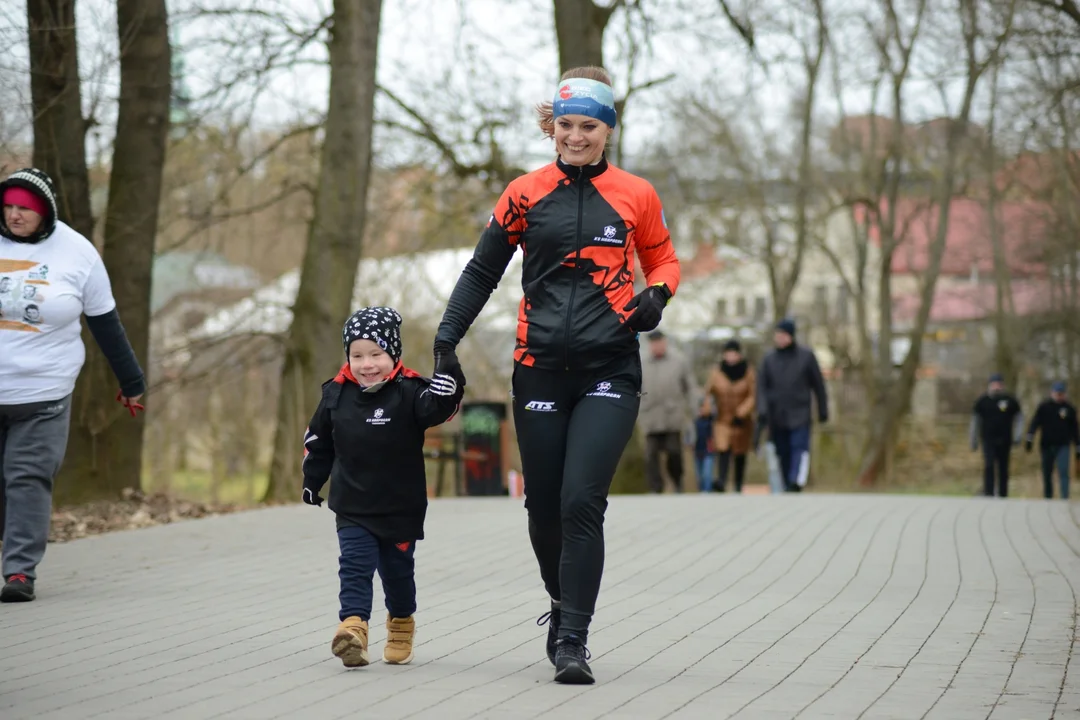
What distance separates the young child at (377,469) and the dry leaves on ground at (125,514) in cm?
522

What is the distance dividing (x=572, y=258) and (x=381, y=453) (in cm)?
102

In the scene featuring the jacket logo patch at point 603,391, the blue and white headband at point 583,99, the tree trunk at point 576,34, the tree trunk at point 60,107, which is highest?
the tree trunk at point 576,34

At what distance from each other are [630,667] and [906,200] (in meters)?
38.2

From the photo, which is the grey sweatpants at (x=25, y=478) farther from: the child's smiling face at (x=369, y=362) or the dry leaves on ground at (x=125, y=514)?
the dry leaves on ground at (x=125, y=514)

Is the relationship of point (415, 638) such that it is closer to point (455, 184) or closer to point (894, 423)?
point (455, 184)

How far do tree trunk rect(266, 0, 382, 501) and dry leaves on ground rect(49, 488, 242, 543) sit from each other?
2492 millimetres

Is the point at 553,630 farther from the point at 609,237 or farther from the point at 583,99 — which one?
the point at 583,99

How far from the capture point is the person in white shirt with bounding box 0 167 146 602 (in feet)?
24.4

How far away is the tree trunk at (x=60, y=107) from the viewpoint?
1173 centimetres

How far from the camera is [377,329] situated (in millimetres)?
5824

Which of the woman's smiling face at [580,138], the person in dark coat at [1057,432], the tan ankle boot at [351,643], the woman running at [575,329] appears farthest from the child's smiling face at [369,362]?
the person in dark coat at [1057,432]

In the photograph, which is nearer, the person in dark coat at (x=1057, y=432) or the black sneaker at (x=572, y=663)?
the black sneaker at (x=572, y=663)

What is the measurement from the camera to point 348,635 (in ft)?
18.2

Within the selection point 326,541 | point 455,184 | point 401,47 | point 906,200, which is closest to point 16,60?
point 326,541
